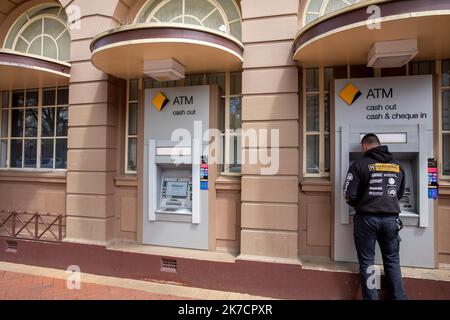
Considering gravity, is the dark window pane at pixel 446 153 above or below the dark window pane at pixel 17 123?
below

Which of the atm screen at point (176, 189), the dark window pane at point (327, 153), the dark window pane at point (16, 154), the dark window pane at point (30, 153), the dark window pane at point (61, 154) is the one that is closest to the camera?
the dark window pane at point (327, 153)

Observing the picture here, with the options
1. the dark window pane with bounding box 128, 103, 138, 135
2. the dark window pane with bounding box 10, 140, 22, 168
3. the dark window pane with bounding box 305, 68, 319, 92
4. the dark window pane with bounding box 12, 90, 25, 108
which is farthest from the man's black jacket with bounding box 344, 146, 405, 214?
the dark window pane with bounding box 12, 90, 25, 108

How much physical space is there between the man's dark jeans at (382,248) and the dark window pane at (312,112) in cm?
139

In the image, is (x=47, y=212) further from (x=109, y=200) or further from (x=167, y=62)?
(x=167, y=62)

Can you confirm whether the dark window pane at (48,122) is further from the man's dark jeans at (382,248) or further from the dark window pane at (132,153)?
the man's dark jeans at (382,248)

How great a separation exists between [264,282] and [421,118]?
9.18ft

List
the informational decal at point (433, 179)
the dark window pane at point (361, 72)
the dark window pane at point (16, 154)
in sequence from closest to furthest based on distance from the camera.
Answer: the informational decal at point (433, 179) → the dark window pane at point (361, 72) → the dark window pane at point (16, 154)

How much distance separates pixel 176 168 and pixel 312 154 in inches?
77.6

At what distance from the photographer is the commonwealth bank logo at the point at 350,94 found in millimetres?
4230

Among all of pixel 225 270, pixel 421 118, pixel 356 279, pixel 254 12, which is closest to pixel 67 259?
pixel 225 270

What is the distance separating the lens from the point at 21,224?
5.93 meters

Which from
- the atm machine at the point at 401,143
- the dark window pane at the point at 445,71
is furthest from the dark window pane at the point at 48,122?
the dark window pane at the point at 445,71

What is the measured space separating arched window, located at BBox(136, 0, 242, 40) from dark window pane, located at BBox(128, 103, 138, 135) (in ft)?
4.63
